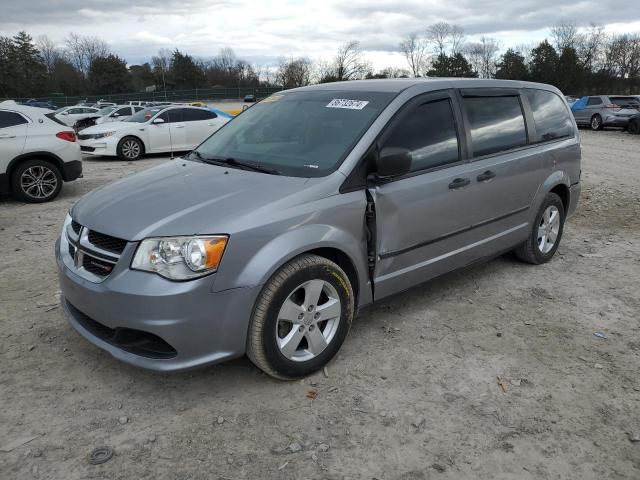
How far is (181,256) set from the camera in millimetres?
2820

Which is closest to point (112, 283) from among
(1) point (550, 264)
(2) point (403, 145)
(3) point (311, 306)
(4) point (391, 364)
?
(3) point (311, 306)

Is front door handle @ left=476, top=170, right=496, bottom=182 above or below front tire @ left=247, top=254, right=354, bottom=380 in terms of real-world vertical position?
above

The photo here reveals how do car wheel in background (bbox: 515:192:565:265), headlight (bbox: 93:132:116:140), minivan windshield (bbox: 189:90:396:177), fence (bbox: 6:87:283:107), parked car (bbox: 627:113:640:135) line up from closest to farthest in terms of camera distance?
minivan windshield (bbox: 189:90:396:177), car wheel in background (bbox: 515:192:565:265), headlight (bbox: 93:132:116:140), parked car (bbox: 627:113:640:135), fence (bbox: 6:87:283:107)

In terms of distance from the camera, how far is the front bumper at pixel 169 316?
9.11 feet

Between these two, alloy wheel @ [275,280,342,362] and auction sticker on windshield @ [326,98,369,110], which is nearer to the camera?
alloy wheel @ [275,280,342,362]

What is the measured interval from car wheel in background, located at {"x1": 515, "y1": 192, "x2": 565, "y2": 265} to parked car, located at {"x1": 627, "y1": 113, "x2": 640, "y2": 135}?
740 inches

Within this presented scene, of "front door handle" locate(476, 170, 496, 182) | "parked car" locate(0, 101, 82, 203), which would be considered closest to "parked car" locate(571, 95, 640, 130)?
"parked car" locate(0, 101, 82, 203)

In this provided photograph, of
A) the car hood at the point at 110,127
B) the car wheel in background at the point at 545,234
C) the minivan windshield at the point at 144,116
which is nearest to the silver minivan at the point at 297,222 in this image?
the car wheel in background at the point at 545,234

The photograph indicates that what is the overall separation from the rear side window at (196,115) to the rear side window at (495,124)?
37.1 ft

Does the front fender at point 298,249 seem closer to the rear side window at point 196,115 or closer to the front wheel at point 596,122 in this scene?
the rear side window at point 196,115

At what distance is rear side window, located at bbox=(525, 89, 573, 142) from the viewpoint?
16.7 ft

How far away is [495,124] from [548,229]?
1.45 meters

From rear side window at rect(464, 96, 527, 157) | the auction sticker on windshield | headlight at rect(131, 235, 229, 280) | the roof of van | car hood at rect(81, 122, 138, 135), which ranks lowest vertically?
headlight at rect(131, 235, 229, 280)

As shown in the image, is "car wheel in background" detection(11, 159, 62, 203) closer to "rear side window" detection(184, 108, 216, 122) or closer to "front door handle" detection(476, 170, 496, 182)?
"rear side window" detection(184, 108, 216, 122)
